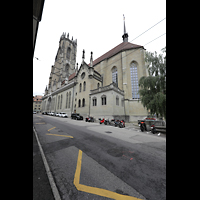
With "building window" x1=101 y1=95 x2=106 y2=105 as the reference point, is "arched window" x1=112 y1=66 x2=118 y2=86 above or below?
above

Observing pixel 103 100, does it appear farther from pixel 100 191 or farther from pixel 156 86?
pixel 100 191

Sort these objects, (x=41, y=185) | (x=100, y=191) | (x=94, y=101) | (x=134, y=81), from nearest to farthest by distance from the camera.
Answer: (x=100, y=191) < (x=41, y=185) < (x=94, y=101) < (x=134, y=81)

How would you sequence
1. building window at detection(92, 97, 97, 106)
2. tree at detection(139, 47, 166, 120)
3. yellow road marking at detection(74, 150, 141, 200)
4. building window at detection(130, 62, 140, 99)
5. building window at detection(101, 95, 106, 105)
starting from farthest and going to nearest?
building window at detection(130, 62, 140, 99)
building window at detection(92, 97, 97, 106)
building window at detection(101, 95, 106, 105)
tree at detection(139, 47, 166, 120)
yellow road marking at detection(74, 150, 141, 200)

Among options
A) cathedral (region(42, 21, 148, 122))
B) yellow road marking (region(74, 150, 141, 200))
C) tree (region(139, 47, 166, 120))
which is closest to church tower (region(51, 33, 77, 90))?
cathedral (region(42, 21, 148, 122))

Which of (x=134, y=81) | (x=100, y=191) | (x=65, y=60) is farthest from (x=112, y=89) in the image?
(x=65, y=60)

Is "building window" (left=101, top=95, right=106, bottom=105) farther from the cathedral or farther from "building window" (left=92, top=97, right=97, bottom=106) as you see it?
"building window" (left=92, top=97, right=97, bottom=106)

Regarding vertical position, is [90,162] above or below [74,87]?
below

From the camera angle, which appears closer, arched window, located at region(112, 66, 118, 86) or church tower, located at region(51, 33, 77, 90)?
arched window, located at region(112, 66, 118, 86)

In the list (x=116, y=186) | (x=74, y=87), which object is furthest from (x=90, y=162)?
(x=74, y=87)
